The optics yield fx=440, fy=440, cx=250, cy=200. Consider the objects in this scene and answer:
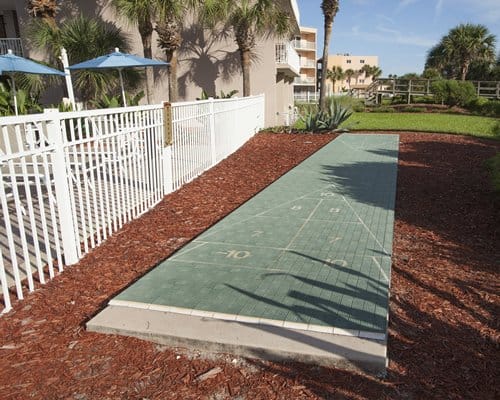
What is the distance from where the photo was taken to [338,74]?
102m

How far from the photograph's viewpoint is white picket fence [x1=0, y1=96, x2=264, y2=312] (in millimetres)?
3922

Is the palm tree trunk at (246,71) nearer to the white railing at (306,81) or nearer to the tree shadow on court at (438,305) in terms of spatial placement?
A: the tree shadow on court at (438,305)

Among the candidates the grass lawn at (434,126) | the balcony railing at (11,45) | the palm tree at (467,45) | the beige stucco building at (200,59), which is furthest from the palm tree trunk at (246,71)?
the palm tree at (467,45)

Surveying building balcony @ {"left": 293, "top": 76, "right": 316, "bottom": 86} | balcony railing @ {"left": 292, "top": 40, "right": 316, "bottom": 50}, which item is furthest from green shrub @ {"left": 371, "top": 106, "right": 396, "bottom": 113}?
balcony railing @ {"left": 292, "top": 40, "right": 316, "bottom": 50}

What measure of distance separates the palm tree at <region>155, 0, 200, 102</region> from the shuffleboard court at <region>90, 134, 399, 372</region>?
1024cm

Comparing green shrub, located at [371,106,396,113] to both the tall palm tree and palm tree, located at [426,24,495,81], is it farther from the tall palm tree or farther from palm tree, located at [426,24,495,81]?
the tall palm tree

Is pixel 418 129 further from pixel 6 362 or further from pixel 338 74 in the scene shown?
pixel 338 74

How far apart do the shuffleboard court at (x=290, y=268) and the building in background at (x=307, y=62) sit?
49574mm

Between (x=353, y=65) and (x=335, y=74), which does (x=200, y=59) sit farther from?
(x=353, y=65)

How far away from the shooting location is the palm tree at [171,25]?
587 inches

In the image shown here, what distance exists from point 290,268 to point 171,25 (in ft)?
45.2

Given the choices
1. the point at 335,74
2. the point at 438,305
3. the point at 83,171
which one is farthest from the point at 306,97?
the point at 438,305

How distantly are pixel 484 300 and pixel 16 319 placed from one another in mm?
3887

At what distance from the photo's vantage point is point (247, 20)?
1708 centimetres
